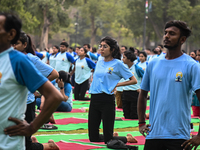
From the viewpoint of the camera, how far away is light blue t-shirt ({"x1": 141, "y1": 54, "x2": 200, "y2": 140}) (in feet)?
14.7

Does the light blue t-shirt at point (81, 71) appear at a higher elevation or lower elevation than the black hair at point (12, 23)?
lower

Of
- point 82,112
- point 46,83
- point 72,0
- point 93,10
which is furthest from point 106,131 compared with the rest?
point 93,10

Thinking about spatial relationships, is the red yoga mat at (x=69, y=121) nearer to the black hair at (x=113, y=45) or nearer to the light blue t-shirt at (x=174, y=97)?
the black hair at (x=113, y=45)

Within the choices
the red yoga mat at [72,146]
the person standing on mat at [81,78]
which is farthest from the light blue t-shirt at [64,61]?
the red yoga mat at [72,146]

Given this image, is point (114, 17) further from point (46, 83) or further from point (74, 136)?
point (46, 83)

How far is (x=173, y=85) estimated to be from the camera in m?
4.51

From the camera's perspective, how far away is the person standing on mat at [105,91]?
24.7 feet

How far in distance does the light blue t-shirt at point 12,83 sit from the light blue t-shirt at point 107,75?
4285mm

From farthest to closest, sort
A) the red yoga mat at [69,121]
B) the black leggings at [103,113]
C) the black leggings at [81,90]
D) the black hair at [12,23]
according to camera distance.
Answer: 1. the black leggings at [81,90]
2. the red yoga mat at [69,121]
3. the black leggings at [103,113]
4. the black hair at [12,23]

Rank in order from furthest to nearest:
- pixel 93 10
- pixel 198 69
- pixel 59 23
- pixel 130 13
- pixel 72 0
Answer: pixel 93 10
pixel 130 13
pixel 72 0
pixel 59 23
pixel 198 69

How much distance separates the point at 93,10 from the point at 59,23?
2242cm

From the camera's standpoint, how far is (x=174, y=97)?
4.50m

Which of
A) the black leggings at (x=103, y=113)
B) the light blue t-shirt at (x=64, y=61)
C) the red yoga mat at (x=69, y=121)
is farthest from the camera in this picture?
the light blue t-shirt at (x=64, y=61)

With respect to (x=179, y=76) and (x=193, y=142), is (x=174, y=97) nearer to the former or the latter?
(x=179, y=76)
